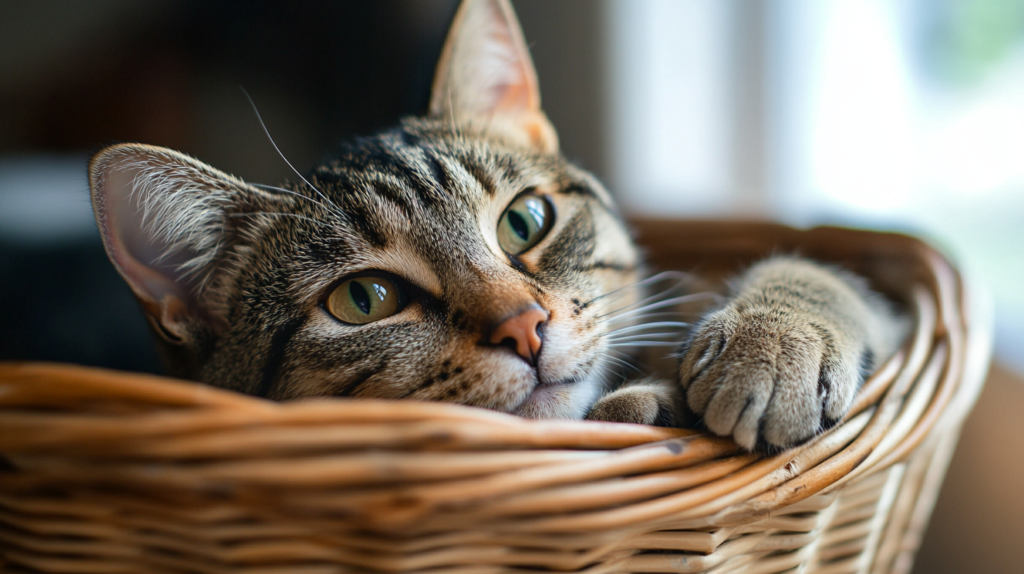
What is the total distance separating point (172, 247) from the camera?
0.82m

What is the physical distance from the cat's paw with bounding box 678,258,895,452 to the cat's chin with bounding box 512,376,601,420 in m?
0.11

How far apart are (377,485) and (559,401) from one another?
29 cm

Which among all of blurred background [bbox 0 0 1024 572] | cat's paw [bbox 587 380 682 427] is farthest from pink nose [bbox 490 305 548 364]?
blurred background [bbox 0 0 1024 572]

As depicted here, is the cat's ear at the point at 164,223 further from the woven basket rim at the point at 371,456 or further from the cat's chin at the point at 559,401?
the cat's chin at the point at 559,401

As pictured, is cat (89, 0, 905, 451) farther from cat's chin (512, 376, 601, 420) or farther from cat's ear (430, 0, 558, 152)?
cat's ear (430, 0, 558, 152)

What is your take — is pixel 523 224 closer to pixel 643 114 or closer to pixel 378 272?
pixel 378 272

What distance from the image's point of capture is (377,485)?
16.9 inches

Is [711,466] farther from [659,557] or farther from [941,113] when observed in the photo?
[941,113]

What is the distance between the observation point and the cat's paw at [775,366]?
23.5 inches

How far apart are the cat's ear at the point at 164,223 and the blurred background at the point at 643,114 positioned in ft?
1.19

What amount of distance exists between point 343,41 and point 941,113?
165 centimetres

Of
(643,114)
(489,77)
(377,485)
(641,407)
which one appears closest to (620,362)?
(641,407)

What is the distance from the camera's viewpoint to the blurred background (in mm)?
1350

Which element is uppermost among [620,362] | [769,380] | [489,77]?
[489,77]
